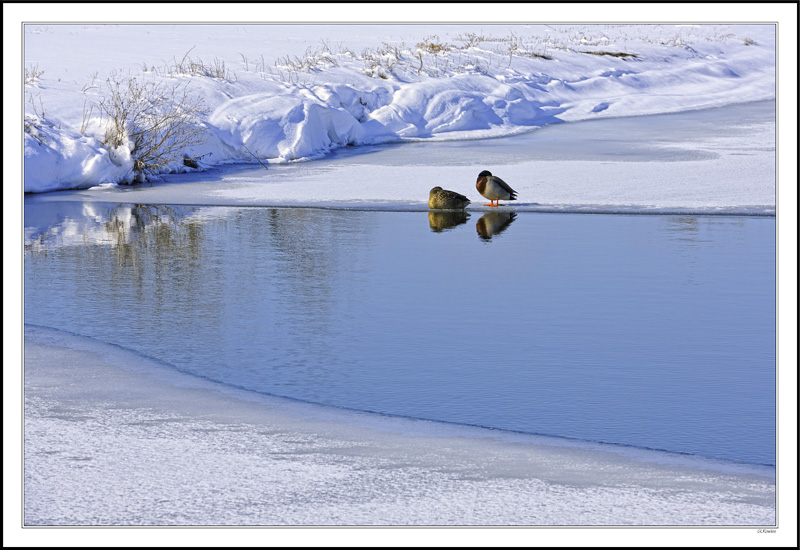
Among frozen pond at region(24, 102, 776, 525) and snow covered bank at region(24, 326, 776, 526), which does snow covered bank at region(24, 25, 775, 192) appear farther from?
snow covered bank at region(24, 326, 776, 526)

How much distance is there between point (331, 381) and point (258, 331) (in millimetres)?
1202

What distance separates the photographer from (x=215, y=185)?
14289 mm

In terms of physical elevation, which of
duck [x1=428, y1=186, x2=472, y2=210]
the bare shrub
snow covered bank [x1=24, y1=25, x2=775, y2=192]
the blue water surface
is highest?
snow covered bank [x1=24, y1=25, x2=775, y2=192]

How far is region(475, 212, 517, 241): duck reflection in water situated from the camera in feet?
34.4

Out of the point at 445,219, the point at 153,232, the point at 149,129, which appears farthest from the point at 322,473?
the point at 149,129

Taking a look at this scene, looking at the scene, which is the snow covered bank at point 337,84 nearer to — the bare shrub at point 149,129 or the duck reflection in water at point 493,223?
the bare shrub at point 149,129

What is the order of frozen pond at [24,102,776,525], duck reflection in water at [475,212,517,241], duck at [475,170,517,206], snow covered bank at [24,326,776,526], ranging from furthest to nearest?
1. duck at [475,170,517,206]
2. duck reflection in water at [475,212,517,241]
3. frozen pond at [24,102,776,525]
4. snow covered bank at [24,326,776,526]

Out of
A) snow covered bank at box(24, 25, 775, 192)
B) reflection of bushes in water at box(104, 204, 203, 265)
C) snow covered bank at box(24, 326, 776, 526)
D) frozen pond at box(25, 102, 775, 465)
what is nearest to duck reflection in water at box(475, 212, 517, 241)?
frozen pond at box(25, 102, 775, 465)

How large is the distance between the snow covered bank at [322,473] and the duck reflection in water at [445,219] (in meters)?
5.79

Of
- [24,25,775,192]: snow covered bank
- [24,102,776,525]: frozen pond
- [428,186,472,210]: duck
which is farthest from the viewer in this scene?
[24,25,775,192]: snow covered bank

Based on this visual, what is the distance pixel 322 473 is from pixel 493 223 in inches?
284

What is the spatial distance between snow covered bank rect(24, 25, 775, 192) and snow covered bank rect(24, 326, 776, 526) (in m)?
9.83

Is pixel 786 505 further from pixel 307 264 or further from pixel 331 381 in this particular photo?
pixel 307 264

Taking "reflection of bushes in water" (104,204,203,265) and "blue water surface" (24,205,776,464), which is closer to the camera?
"blue water surface" (24,205,776,464)
